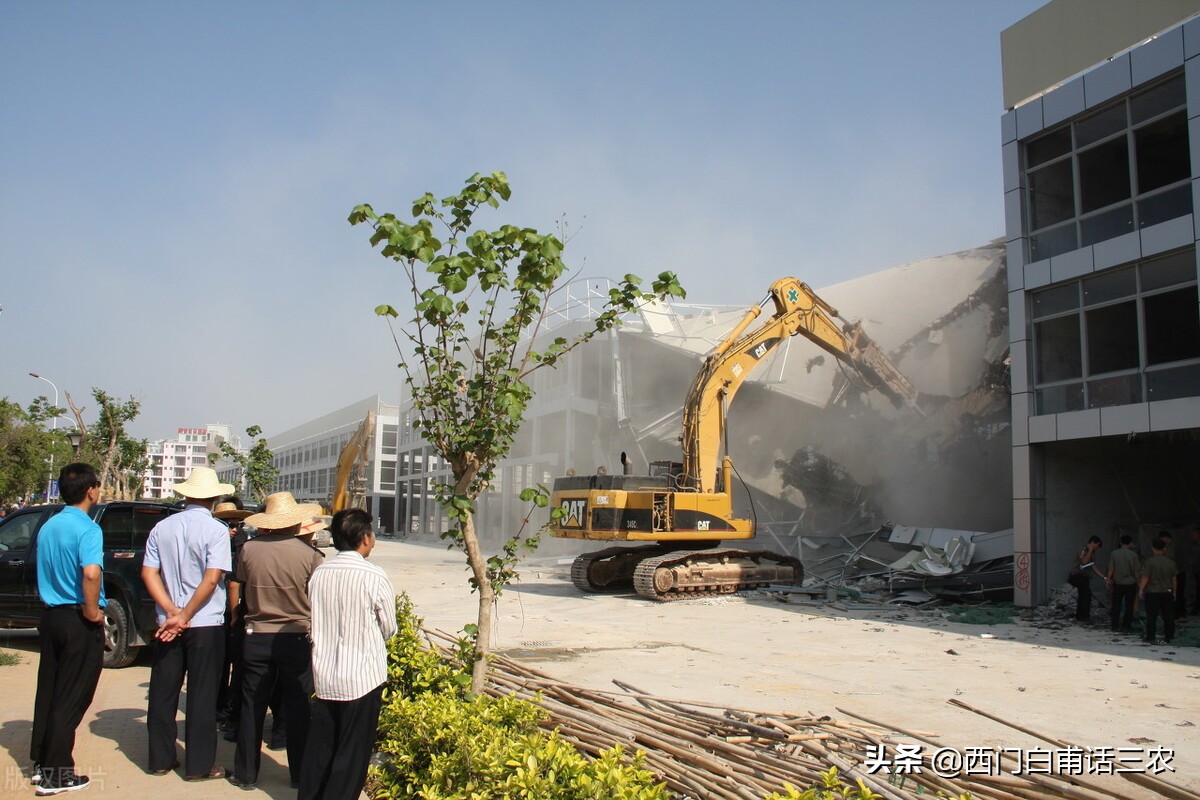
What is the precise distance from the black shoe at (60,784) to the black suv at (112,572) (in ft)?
10.5

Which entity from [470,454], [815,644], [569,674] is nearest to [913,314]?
[815,644]

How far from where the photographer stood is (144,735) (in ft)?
20.6

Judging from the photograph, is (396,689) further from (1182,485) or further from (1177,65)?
(1182,485)

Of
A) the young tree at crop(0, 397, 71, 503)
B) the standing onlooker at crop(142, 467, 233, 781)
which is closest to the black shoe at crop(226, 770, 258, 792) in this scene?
the standing onlooker at crop(142, 467, 233, 781)

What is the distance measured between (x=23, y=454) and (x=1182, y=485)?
4200 centimetres

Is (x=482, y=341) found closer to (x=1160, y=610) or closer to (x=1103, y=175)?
(x=1160, y=610)

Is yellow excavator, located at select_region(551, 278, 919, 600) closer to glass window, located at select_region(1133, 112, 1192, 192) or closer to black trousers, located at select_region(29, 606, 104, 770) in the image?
glass window, located at select_region(1133, 112, 1192, 192)

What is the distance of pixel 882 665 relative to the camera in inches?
405

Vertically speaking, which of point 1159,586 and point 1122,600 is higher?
point 1159,586

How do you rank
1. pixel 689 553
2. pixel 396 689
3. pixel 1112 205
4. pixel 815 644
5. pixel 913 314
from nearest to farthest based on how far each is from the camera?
pixel 396 689 < pixel 815 644 < pixel 1112 205 < pixel 689 553 < pixel 913 314

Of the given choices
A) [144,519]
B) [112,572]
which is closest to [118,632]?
[112,572]

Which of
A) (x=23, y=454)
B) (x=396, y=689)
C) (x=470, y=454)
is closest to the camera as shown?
(x=470, y=454)

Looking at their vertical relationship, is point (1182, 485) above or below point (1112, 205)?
below

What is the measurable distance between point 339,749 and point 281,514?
179cm
